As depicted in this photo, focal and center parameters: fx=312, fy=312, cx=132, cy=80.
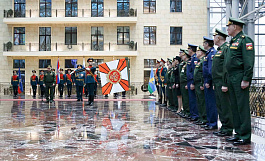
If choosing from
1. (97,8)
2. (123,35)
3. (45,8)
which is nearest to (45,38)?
(45,8)

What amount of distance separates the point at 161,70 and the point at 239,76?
745cm

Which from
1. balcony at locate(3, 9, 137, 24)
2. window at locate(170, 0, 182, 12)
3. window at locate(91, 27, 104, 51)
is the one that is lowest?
window at locate(91, 27, 104, 51)

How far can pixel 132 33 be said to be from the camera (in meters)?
28.9

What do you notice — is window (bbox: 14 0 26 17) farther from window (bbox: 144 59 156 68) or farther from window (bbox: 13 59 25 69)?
window (bbox: 144 59 156 68)

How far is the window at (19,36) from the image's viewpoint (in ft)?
95.3

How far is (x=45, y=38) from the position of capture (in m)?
29.2

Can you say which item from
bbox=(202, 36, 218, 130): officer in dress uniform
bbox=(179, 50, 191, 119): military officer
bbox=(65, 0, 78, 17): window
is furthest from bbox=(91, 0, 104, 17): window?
bbox=(202, 36, 218, 130): officer in dress uniform

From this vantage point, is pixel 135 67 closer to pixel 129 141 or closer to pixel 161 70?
pixel 161 70

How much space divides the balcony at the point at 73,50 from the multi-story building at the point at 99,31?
0.29ft

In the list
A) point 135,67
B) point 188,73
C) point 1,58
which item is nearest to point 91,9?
point 135,67

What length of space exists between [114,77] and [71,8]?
1700 cm

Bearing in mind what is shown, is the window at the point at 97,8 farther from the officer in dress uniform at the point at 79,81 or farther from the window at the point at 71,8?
the officer in dress uniform at the point at 79,81

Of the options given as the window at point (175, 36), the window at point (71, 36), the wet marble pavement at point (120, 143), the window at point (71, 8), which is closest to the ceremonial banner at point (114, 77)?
the wet marble pavement at point (120, 143)

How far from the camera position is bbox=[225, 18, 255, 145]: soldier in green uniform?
5.03m
